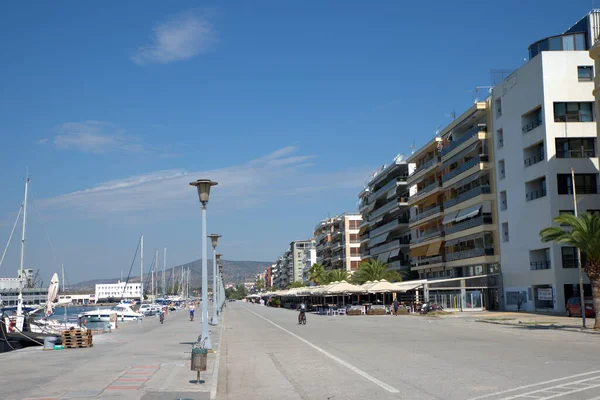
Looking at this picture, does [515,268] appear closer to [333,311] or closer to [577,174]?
[577,174]

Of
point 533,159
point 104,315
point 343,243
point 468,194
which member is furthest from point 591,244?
point 343,243

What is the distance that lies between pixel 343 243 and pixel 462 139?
6714cm

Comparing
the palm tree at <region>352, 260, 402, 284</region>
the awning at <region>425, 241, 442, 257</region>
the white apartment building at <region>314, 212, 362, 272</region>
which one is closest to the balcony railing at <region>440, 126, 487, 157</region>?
the awning at <region>425, 241, 442, 257</region>

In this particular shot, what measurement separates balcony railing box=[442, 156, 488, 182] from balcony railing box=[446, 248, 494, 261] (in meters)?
8.19

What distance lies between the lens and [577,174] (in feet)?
166

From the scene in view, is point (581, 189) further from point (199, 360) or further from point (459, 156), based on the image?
point (199, 360)

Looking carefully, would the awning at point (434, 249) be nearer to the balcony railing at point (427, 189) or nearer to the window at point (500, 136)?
the balcony railing at point (427, 189)

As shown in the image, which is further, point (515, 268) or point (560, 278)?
point (515, 268)

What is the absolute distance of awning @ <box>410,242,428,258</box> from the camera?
260 ft

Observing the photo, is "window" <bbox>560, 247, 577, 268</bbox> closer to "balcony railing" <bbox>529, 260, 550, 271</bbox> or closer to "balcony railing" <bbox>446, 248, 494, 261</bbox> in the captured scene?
"balcony railing" <bbox>529, 260, 550, 271</bbox>

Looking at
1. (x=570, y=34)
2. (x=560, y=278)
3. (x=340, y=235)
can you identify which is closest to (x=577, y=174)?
(x=560, y=278)

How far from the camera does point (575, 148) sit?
51.4 metres

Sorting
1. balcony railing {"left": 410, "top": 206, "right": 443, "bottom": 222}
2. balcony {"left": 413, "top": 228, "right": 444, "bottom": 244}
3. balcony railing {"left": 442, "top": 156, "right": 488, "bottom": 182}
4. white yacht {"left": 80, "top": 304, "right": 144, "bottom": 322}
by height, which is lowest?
white yacht {"left": 80, "top": 304, "right": 144, "bottom": 322}

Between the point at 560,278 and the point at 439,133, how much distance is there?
30.5m
